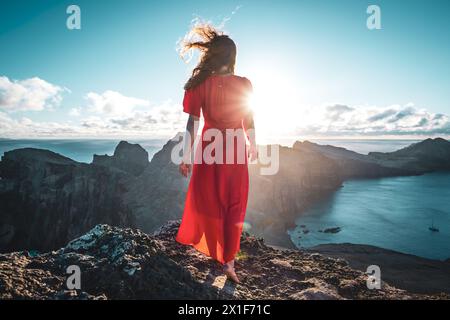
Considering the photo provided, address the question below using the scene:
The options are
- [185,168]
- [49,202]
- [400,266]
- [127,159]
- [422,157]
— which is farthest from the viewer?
[422,157]

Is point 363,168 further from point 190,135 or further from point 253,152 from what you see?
point 190,135

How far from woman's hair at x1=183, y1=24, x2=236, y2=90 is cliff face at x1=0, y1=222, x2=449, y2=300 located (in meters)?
2.12

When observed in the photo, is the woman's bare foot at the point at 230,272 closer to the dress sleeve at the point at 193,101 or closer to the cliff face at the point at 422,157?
the dress sleeve at the point at 193,101

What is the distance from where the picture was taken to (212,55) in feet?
11.0

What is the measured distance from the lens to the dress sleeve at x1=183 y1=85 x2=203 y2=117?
3.35 meters

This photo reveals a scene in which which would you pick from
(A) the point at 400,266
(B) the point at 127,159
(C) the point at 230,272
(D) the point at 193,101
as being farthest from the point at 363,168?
(D) the point at 193,101

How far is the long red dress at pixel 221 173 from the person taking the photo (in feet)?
10.9

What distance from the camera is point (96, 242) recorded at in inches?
135

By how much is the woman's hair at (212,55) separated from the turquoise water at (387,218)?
56.0m

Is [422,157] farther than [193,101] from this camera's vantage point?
Yes

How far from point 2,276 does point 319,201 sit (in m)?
101

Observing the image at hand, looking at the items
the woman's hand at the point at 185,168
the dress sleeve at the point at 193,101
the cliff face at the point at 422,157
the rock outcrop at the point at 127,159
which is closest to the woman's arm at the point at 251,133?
the dress sleeve at the point at 193,101

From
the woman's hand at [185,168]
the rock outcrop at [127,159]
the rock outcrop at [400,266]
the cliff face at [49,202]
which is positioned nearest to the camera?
the woman's hand at [185,168]

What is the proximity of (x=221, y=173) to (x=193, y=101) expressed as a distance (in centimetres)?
95
